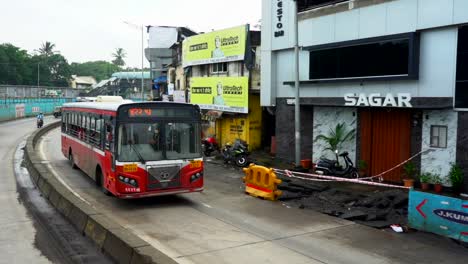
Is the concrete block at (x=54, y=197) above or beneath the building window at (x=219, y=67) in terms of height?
beneath

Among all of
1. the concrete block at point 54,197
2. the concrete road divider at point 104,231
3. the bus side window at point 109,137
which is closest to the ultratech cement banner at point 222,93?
the bus side window at point 109,137

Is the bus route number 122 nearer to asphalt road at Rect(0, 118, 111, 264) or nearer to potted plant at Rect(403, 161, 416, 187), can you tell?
asphalt road at Rect(0, 118, 111, 264)

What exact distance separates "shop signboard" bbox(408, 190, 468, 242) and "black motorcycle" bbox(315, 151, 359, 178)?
6574mm

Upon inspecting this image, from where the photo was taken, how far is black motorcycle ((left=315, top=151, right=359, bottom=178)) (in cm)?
1769

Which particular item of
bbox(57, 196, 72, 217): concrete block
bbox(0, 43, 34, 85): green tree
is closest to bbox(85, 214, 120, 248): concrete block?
bbox(57, 196, 72, 217): concrete block

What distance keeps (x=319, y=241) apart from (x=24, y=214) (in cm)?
786

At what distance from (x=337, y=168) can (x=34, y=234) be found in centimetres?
1138

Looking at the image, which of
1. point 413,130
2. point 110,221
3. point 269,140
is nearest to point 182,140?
point 110,221

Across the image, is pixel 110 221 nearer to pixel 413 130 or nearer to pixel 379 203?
pixel 379 203

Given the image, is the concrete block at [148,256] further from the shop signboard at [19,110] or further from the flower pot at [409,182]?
the shop signboard at [19,110]

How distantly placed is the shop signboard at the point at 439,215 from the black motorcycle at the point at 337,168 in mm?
6574

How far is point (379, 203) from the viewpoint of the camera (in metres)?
12.9

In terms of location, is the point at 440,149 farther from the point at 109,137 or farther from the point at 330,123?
the point at 109,137

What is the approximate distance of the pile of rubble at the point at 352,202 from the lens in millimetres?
11920
